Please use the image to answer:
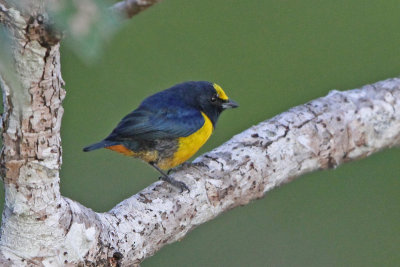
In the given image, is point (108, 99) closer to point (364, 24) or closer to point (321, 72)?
point (321, 72)

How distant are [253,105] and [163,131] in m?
1.86

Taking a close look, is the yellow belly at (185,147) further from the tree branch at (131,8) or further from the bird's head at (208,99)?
the tree branch at (131,8)

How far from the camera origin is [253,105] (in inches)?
162

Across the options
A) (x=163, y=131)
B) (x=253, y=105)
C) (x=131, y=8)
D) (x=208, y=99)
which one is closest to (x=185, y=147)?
(x=163, y=131)

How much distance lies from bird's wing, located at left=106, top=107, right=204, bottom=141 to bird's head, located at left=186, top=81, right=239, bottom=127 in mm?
118

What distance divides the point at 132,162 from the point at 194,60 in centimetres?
89

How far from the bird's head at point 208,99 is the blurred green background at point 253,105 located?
4.78 ft

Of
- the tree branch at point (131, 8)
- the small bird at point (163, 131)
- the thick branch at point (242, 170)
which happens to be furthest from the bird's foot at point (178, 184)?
the tree branch at point (131, 8)

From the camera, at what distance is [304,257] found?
4.16 meters

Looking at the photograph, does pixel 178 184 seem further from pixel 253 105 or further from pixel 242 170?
pixel 253 105

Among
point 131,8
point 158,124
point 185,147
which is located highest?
point 131,8

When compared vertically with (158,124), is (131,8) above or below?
above

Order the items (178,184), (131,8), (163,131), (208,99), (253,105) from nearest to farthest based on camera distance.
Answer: (131,8)
(178,184)
(163,131)
(208,99)
(253,105)

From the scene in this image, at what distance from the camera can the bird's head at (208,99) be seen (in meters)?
2.55
